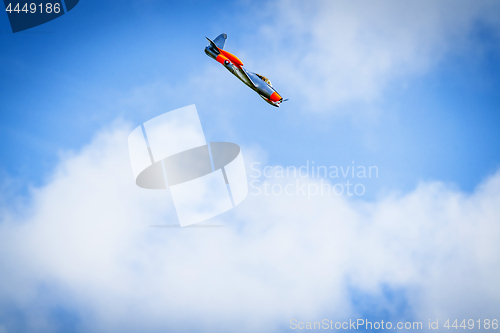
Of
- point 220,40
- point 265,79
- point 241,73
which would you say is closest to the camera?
point 265,79

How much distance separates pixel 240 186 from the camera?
55875 millimetres

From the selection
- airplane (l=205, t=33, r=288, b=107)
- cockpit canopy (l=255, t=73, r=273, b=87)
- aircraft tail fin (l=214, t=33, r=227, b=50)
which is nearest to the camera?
airplane (l=205, t=33, r=288, b=107)

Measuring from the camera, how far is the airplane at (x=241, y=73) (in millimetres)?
47562

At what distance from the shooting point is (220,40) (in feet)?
179

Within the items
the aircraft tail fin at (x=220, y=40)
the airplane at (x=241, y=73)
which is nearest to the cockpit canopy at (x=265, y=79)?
the airplane at (x=241, y=73)

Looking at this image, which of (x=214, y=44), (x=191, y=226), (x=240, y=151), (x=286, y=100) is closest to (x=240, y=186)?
(x=240, y=151)

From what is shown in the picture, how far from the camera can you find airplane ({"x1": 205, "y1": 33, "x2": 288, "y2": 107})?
47.6m

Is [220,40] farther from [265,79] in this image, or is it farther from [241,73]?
[265,79]

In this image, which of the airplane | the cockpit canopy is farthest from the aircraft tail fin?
the cockpit canopy

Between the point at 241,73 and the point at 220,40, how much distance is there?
817cm

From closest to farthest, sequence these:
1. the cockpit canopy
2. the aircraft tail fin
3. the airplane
Result: the airplane
the cockpit canopy
the aircraft tail fin

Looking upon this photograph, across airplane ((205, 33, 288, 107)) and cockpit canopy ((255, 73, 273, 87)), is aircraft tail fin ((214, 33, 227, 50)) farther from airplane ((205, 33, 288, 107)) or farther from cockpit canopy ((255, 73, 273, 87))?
cockpit canopy ((255, 73, 273, 87))

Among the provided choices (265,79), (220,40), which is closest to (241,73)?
(265,79)

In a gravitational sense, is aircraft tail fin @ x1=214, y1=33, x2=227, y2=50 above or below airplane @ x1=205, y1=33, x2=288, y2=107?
above
